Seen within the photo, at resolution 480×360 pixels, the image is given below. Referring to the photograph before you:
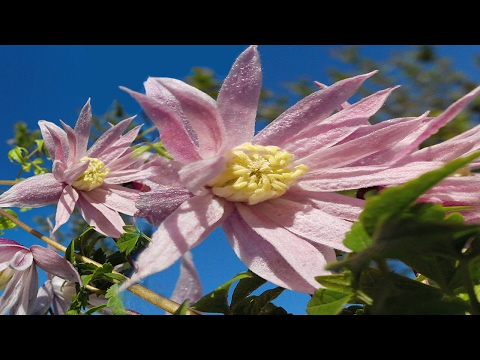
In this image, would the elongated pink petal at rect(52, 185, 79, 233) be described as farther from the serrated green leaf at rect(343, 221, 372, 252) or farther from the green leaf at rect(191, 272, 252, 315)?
the serrated green leaf at rect(343, 221, 372, 252)

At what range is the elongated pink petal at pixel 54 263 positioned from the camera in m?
0.45

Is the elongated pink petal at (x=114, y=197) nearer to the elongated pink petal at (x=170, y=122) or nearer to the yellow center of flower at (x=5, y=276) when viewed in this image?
the yellow center of flower at (x=5, y=276)

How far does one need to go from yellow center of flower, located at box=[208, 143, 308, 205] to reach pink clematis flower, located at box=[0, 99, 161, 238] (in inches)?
9.6

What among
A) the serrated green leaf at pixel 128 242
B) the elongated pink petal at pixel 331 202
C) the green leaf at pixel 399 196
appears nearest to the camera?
the green leaf at pixel 399 196

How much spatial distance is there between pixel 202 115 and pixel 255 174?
51 mm

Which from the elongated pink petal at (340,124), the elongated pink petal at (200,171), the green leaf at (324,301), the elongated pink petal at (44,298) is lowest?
the elongated pink petal at (44,298)

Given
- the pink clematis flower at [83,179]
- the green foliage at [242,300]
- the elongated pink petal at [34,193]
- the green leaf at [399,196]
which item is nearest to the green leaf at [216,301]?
the green foliage at [242,300]

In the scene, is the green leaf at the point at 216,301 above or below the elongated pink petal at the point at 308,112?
below

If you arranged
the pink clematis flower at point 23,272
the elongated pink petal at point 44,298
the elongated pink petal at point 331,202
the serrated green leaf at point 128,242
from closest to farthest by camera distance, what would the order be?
1. the elongated pink petal at point 331,202
2. the serrated green leaf at point 128,242
3. the pink clematis flower at point 23,272
4. the elongated pink petal at point 44,298

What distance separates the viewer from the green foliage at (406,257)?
18cm

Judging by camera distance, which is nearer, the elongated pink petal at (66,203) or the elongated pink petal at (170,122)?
the elongated pink petal at (170,122)

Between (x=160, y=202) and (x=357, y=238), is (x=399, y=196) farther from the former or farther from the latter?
(x=160, y=202)
